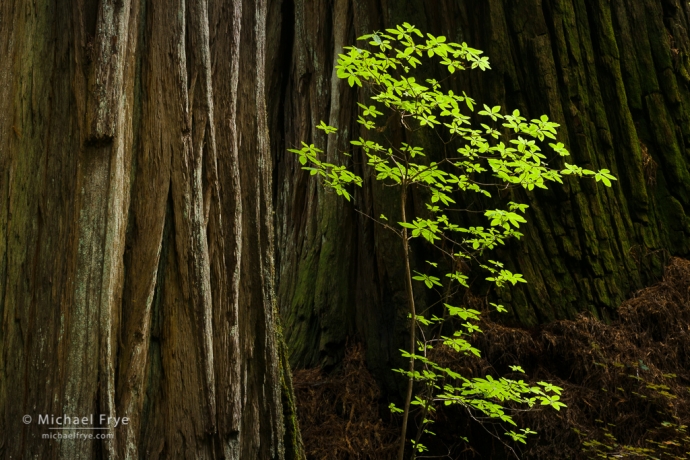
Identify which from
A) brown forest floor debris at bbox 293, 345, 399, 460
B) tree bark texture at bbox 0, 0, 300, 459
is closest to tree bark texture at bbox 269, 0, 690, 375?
brown forest floor debris at bbox 293, 345, 399, 460

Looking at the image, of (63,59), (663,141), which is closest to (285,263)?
(663,141)

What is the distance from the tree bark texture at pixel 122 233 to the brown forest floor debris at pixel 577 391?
208cm

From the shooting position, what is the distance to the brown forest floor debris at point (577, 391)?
409 centimetres

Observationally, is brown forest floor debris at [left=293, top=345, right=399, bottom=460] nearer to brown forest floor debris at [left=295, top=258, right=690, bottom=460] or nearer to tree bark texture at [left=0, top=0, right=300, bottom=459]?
brown forest floor debris at [left=295, top=258, right=690, bottom=460]

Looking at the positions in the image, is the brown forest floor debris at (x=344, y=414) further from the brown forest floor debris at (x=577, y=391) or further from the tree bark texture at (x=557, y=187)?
the tree bark texture at (x=557, y=187)

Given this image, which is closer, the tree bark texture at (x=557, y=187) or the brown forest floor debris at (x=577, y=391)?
the brown forest floor debris at (x=577, y=391)

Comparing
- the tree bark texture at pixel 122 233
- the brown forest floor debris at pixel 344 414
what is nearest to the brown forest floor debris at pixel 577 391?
the brown forest floor debris at pixel 344 414

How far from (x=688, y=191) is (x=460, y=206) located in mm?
1899

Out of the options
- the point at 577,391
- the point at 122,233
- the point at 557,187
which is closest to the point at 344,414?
the point at 577,391

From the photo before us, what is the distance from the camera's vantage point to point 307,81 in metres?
5.76

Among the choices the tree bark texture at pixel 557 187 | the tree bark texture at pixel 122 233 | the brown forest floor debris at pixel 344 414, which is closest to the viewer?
the tree bark texture at pixel 122 233

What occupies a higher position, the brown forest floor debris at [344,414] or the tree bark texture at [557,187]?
the tree bark texture at [557,187]

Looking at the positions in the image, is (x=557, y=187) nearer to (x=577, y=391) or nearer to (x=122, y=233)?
(x=577, y=391)

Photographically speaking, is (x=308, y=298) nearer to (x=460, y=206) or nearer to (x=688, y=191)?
(x=460, y=206)
